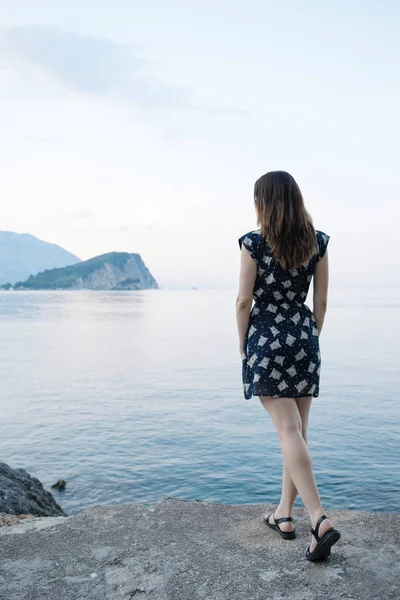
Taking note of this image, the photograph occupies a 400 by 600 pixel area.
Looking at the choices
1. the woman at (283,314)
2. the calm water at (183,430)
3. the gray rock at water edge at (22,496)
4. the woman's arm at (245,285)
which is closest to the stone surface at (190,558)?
the woman at (283,314)

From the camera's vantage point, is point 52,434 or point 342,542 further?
point 52,434

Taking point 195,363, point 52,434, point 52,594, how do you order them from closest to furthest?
point 52,594 < point 52,434 < point 195,363

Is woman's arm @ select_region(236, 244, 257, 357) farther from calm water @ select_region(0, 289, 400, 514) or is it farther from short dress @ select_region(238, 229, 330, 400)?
calm water @ select_region(0, 289, 400, 514)

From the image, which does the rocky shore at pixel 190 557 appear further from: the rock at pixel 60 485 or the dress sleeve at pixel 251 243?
the rock at pixel 60 485

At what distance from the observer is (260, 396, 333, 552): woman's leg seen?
427cm

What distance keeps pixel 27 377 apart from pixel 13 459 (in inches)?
555

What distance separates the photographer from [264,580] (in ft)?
12.6

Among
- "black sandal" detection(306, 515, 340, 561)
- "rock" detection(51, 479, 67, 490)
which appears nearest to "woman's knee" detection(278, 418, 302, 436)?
"black sandal" detection(306, 515, 340, 561)

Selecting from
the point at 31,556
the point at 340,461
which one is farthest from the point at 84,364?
the point at 31,556

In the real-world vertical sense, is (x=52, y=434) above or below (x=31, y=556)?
below

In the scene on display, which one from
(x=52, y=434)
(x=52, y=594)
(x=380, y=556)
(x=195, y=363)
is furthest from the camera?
(x=195, y=363)

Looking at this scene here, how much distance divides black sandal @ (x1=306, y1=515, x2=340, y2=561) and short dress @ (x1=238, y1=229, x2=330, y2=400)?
3.12 ft

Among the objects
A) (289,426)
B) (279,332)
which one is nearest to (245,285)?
(279,332)

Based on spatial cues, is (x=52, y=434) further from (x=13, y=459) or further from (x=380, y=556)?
(x=380, y=556)
